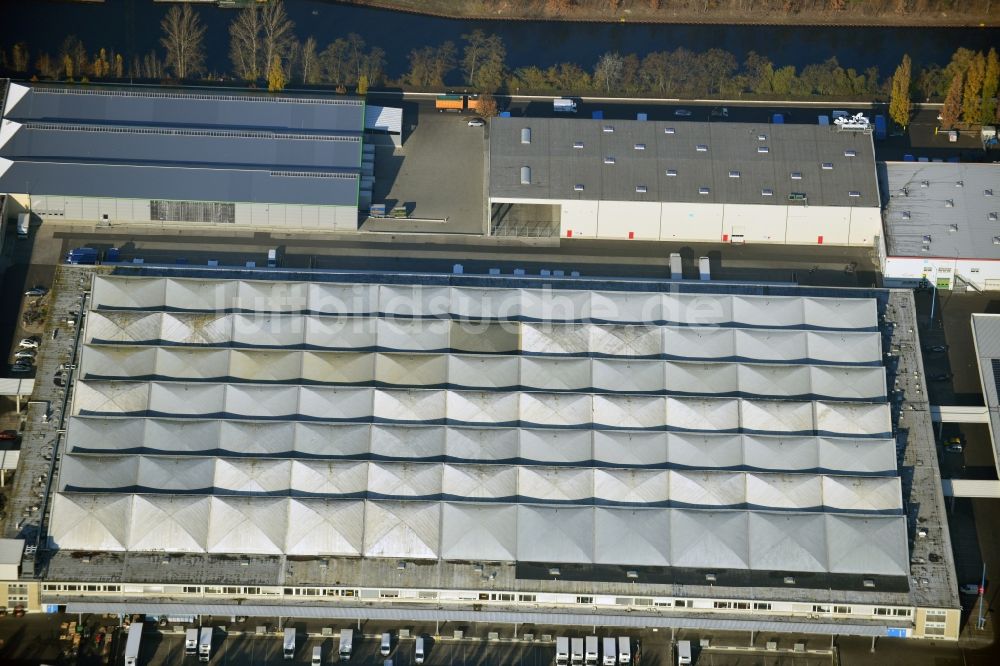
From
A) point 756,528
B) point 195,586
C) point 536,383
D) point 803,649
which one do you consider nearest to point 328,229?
point 536,383

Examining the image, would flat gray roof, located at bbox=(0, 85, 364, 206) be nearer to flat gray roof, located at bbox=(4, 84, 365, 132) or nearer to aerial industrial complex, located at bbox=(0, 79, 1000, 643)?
flat gray roof, located at bbox=(4, 84, 365, 132)

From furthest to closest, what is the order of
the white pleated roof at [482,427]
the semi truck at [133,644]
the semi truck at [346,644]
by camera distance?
the white pleated roof at [482,427] < the semi truck at [346,644] < the semi truck at [133,644]

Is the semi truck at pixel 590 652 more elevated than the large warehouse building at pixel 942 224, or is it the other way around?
the large warehouse building at pixel 942 224

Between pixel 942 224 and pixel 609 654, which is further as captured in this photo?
pixel 942 224

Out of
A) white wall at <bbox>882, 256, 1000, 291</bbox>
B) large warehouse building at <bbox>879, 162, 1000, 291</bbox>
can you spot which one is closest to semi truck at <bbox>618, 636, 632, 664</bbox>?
white wall at <bbox>882, 256, 1000, 291</bbox>

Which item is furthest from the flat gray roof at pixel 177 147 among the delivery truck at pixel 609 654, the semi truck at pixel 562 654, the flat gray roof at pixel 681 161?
the delivery truck at pixel 609 654

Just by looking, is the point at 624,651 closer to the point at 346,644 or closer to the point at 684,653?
the point at 684,653

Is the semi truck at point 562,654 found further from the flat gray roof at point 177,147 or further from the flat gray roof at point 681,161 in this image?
the flat gray roof at point 177,147

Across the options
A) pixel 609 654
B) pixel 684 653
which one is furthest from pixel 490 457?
pixel 684 653
